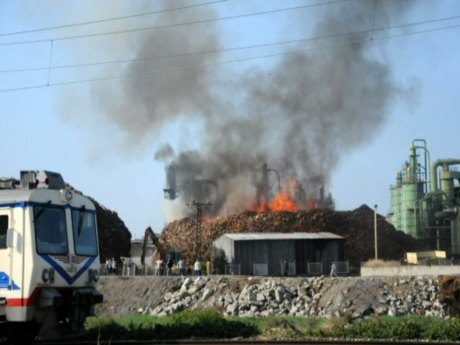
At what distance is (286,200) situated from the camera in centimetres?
6888

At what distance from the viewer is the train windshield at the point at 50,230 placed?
506 inches

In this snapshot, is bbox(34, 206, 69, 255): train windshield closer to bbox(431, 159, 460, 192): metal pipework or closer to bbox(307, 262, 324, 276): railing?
bbox(307, 262, 324, 276): railing

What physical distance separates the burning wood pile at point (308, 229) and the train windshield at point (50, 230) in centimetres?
4248

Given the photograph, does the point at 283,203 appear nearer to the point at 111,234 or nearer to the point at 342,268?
the point at 342,268

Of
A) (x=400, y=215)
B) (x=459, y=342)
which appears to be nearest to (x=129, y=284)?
(x=459, y=342)

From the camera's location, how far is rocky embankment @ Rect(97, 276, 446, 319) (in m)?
30.4

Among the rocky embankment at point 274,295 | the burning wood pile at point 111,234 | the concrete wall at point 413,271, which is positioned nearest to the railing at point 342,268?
the concrete wall at point 413,271

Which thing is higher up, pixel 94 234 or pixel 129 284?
pixel 94 234

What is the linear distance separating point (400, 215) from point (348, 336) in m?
61.3

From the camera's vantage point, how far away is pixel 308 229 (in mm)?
58219

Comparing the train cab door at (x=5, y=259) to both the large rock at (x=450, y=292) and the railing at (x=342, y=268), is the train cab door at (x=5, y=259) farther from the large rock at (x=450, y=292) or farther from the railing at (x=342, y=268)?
the railing at (x=342, y=268)

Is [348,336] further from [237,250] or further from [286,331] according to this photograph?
[237,250]

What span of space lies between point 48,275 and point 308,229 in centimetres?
4676

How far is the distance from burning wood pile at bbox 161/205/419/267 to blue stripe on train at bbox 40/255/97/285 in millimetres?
41792
